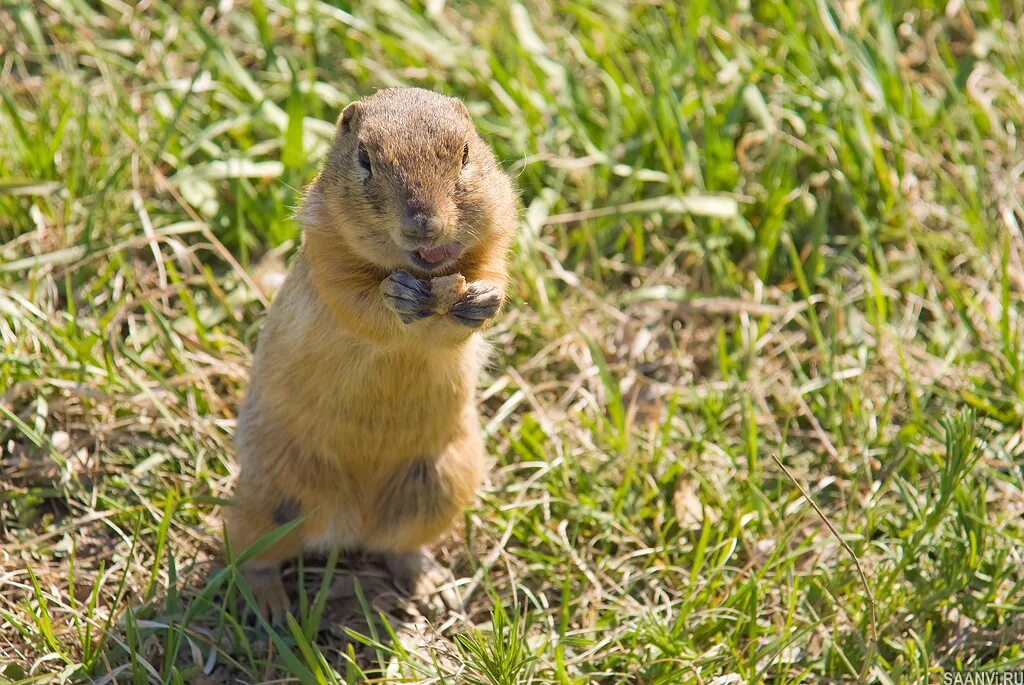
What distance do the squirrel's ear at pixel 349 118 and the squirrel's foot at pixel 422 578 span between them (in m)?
1.79

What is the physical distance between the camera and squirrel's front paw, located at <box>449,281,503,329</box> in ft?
13.3

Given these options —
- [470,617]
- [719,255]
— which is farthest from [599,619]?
[719,255]

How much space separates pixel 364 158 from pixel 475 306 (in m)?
0.63

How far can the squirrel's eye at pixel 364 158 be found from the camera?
4019 millimetres

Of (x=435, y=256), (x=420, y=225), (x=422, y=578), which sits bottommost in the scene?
(x=422, y=578)

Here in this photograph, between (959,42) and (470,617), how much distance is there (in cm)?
454

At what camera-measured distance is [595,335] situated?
5.94 metres

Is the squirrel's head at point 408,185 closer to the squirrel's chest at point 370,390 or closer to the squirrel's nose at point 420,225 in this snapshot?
the squirrel's nose at point 420,225

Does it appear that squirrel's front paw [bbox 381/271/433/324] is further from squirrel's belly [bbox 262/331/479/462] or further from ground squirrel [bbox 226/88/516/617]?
squirrel's belly [bbox 262/331/479/462]

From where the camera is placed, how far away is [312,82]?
20.3 ft

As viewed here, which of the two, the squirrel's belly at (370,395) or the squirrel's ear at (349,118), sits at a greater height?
the squirrel's ear at (349,118)

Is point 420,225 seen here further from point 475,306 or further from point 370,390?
point 370,390

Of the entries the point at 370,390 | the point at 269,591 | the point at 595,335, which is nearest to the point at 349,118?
the point at 370,390

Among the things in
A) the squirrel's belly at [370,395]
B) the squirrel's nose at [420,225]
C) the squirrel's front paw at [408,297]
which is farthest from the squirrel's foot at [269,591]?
the squirrel's nose at [420,225]
